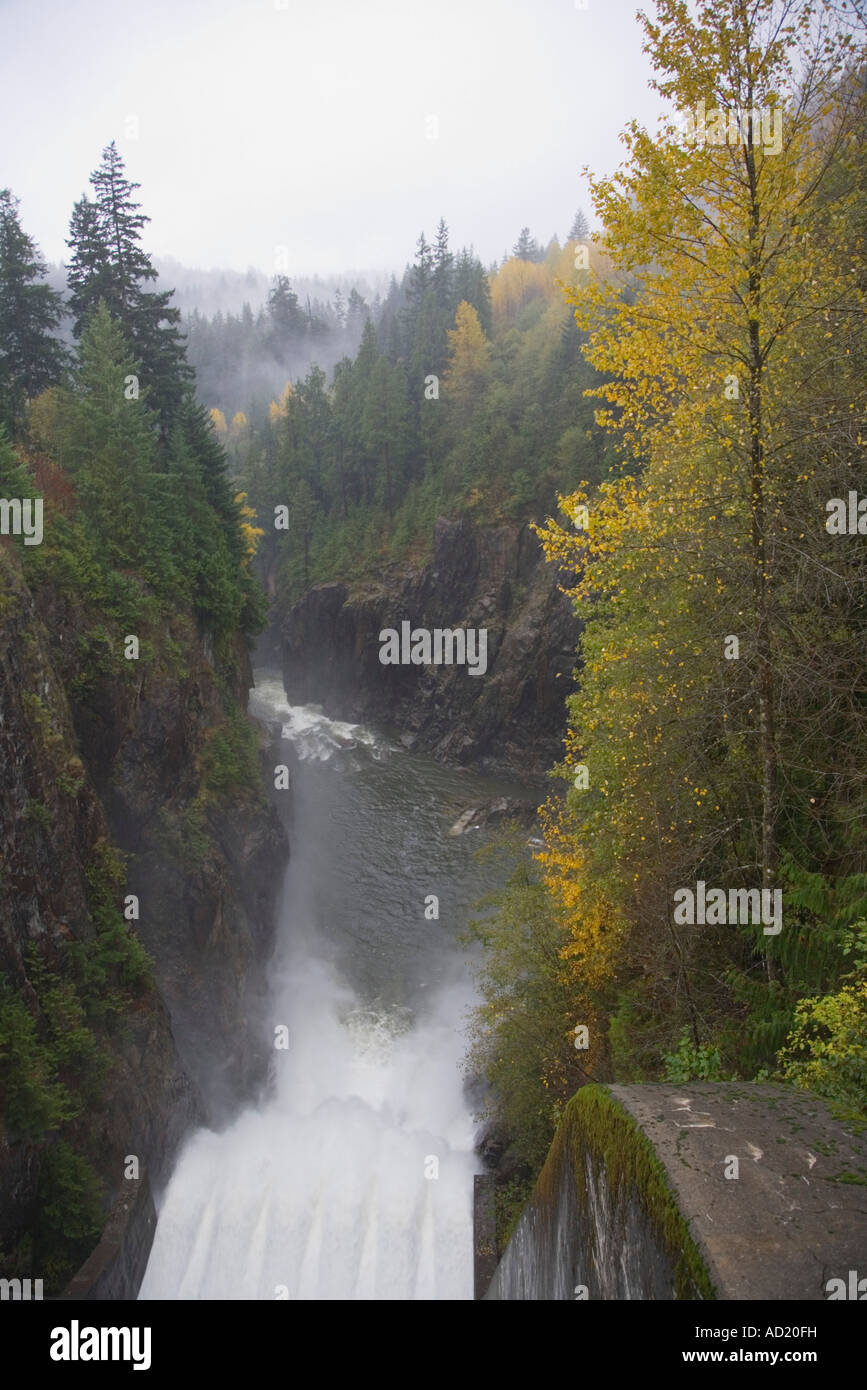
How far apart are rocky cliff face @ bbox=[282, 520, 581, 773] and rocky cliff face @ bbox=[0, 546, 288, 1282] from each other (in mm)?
24603

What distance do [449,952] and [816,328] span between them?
26.1 meters

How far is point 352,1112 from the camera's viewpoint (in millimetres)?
23016

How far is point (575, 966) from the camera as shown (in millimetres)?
14633

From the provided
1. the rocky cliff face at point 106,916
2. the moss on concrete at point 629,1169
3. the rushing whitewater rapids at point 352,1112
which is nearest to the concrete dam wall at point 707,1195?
the moss on concrete at point 629,1169

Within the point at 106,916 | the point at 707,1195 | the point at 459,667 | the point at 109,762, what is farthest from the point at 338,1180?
the point at 459,667

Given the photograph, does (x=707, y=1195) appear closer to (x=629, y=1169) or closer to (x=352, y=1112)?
(x=629, y=1169)

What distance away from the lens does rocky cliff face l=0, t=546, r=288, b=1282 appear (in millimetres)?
13984

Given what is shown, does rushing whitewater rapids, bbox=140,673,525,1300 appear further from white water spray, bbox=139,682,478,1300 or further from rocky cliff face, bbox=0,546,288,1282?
rocky cliff face, bbox=0,546,288,1282

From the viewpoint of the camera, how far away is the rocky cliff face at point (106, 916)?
551 inches

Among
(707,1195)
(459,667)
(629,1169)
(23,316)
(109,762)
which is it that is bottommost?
(629,1169)

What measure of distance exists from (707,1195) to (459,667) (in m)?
49.6
